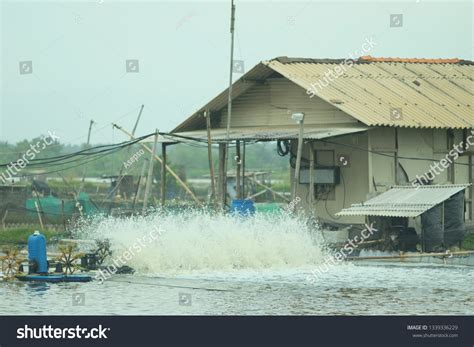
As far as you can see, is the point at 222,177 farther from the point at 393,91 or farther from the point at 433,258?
the point at 433,258

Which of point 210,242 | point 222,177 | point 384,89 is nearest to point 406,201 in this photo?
point 210,242

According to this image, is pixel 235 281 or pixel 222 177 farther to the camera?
pixel 222 177

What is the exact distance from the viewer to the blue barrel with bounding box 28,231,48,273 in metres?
24.5

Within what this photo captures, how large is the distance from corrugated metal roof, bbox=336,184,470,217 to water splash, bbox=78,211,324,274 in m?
1.48

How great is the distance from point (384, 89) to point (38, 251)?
44.1ft

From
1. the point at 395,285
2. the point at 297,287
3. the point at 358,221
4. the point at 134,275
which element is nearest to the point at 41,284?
the point at 134,275

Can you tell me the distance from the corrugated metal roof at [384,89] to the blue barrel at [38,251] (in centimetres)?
1038

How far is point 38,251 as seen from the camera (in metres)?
24.6

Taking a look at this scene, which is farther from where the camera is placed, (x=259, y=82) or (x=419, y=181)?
(x=259, y=82)

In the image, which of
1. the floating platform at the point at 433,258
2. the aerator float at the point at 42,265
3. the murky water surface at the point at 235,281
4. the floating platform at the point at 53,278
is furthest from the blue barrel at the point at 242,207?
the floating platform at the point at 53,278

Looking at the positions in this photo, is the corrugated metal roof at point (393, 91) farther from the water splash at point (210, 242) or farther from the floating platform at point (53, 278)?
the floating platform at point (53, 278)

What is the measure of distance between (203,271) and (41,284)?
404 cm
